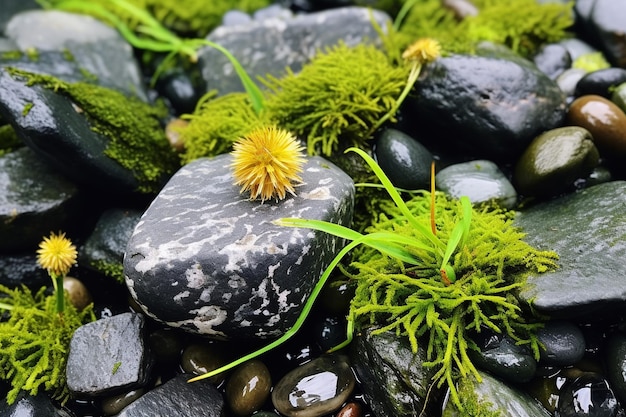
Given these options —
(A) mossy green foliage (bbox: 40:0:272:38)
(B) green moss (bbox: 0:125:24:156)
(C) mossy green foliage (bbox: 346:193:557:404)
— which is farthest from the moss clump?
(B) green moss (bbox: 0:125:24:156)

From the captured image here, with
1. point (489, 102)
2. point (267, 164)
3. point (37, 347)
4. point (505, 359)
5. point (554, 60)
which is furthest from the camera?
point (554, 60)

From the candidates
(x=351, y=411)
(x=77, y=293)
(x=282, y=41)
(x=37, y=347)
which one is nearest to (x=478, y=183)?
(x=351, y=411)

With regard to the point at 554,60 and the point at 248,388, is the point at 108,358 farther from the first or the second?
the point at 554,60

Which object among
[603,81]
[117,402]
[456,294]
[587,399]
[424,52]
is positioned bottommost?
[117,402]

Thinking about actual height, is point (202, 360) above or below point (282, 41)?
below

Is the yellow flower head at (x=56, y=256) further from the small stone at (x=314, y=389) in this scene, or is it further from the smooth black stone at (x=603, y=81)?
the smooth black stone at (x=603, y=81)

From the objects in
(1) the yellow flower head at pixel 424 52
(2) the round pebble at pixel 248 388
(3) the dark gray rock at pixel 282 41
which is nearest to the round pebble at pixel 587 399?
(2) the round pebble at pixel 248 388
